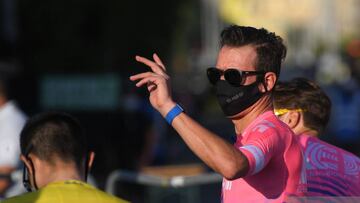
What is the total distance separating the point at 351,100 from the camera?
1310 centimetres

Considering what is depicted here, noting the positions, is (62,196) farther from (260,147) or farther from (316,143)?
(316,143)

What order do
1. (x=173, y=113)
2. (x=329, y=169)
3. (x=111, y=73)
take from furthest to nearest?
(x=111, y=73), (x=329, y=169), (x=173, y=113)

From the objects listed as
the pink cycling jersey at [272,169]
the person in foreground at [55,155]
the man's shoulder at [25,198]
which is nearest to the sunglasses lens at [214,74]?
the pink cycling jersey at [272,169]

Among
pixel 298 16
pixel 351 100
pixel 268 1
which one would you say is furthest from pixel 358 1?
pixel 351 100

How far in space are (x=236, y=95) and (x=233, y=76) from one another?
0.28ft

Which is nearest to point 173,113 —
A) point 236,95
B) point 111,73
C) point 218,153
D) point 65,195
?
point 218,153

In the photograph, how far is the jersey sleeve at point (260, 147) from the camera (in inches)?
125

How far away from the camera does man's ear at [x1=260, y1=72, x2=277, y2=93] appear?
3500mm

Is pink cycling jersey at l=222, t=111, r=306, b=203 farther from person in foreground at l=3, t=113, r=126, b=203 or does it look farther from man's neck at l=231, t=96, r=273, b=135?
person in foreground at l=3, t=113, r=126, b=203

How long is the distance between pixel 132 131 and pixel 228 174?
10181 mm

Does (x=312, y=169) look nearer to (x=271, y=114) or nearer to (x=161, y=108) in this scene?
(x=271, y=114)

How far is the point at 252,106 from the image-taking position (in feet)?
11.6

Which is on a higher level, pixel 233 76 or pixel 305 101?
pixel 233 76

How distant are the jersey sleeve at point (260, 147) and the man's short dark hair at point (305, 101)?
44.3 inches
